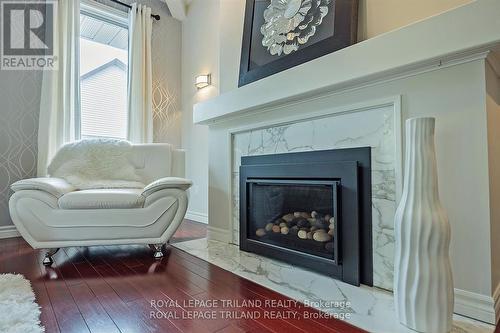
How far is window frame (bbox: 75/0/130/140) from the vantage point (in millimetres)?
2976

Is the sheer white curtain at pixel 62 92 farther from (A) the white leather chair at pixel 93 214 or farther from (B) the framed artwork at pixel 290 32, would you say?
(B) the framed artwork at pixel 290 32

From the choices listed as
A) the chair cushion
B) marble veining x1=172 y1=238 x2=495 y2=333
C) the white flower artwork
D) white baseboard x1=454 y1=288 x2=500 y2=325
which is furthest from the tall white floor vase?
the chair cushion

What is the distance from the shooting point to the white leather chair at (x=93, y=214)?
1.86 m

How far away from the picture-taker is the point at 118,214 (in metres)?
1.97

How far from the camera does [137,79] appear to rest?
3252mm

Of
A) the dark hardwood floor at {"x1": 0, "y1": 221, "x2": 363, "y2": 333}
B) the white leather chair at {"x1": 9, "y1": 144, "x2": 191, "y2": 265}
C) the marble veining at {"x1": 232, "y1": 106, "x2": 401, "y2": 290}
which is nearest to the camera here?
the dark hardwood floor at {"x1": 0, "y1": 221, "x2": 363, "y2": 333}

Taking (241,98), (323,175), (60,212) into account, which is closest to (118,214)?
(60,212)

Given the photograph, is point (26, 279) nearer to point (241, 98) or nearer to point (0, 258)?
point (0, 258)

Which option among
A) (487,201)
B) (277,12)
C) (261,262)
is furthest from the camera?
(277,12)

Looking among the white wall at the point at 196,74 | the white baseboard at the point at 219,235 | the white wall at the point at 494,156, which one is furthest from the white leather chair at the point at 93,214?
the white wall at the point at 494,156

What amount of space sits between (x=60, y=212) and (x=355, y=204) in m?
1.86

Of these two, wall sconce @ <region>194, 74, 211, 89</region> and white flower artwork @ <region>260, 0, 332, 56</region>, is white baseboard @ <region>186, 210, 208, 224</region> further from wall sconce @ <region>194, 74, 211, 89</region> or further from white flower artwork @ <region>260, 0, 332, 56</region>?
white flower artwork @ <region>260, 0, 332, 56</region>

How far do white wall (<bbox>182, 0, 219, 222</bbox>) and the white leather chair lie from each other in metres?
1.27

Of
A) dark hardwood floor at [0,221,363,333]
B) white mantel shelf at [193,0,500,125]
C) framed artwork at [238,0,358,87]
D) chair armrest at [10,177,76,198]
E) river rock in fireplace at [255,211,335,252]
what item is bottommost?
dark hardwood floor at [0,221,363,333]
